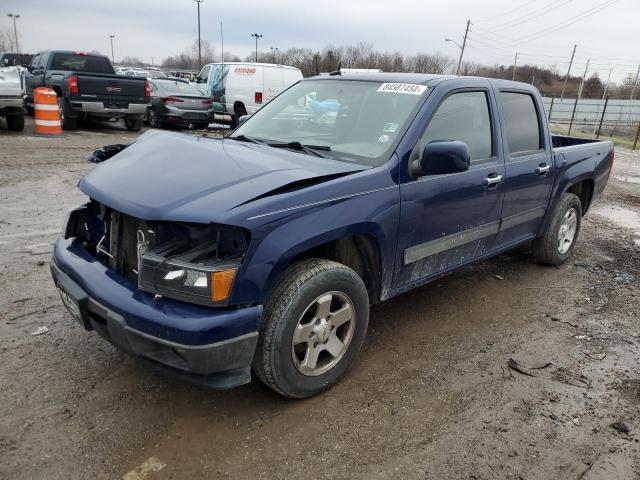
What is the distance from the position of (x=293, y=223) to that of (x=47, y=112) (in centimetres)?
1234

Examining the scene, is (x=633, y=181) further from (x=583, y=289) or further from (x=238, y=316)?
(x=238, y=316)

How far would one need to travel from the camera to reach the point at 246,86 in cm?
1681

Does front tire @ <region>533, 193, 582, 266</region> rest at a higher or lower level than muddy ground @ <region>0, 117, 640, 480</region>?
higher

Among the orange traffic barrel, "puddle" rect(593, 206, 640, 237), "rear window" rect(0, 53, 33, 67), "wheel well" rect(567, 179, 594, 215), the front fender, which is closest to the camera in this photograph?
the front fender

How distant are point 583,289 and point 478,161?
2047mm

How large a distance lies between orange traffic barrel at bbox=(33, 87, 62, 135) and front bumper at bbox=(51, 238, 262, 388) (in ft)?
38.8

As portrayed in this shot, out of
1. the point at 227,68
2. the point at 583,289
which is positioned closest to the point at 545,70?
the point at 227,68

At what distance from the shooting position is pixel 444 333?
395 cm

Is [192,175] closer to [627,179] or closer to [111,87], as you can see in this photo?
[111,87]

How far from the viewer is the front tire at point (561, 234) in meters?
5.21

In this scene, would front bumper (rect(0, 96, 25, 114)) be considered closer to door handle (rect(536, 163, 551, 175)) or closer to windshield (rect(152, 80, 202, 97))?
windshield (rect(152, 80, 202, 97))

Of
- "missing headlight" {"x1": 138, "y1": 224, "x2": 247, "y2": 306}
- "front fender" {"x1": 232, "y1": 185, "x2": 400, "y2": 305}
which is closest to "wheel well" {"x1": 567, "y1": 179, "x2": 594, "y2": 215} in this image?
"front fender" {"x1": 232, "y1": 185, "x2": 400, "y2": 305}

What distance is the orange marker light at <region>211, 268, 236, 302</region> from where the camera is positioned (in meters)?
2.39

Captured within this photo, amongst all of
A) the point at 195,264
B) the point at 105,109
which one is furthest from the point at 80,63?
the point at 195,264
